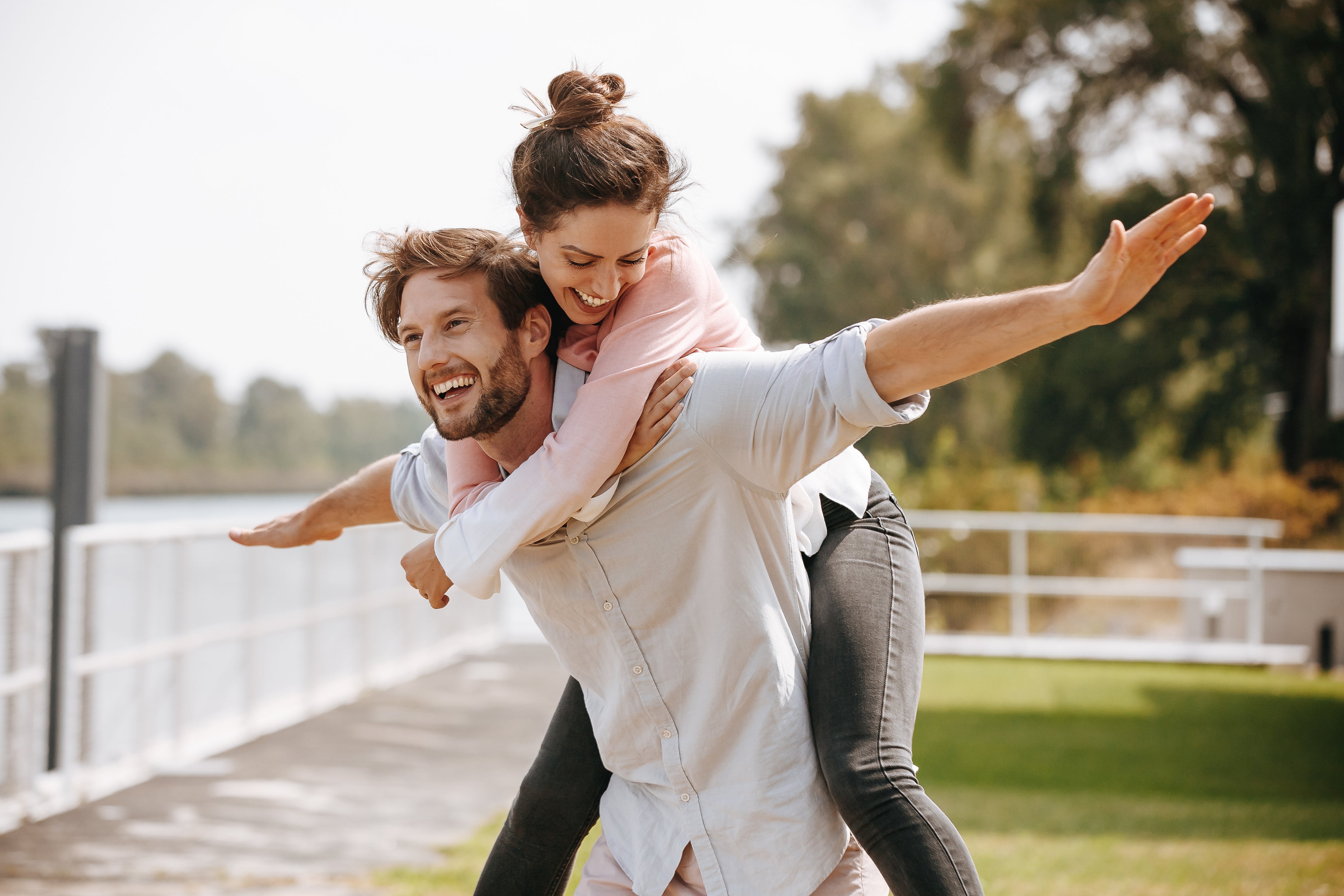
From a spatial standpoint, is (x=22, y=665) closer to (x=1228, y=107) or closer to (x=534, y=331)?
(x=534, y=331)

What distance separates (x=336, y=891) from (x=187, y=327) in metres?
44.5

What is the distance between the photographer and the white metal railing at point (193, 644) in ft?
18.8

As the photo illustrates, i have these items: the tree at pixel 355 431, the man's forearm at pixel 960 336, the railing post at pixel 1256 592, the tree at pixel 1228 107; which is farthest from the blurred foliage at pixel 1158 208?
the tree at pixel 355 431

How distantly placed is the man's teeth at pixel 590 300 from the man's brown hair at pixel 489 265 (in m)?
0.11

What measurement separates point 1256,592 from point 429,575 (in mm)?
10839

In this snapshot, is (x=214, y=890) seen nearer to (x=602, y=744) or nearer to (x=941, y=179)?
(x=602, y=744)

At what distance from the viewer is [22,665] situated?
542 cm

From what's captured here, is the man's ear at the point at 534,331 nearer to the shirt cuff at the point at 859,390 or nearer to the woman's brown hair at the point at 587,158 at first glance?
the woman's brown hair at the point at 587,158

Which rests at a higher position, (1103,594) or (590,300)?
(590,300)

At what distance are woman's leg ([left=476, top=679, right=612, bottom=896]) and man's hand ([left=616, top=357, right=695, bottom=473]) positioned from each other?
63cm

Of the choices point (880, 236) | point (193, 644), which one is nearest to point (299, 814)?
point (193, 644)

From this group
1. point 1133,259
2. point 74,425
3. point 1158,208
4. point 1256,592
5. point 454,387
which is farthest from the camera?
point 1158,208

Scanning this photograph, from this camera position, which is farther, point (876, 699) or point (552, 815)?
point (552, 815)

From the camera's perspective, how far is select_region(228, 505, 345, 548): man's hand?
246cm
